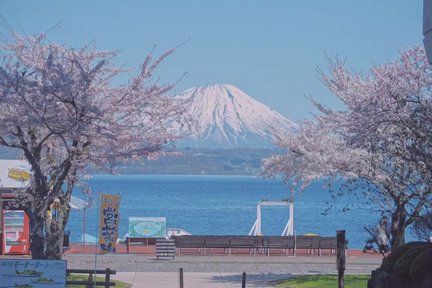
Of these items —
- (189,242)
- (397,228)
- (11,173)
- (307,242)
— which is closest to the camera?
(397,228)

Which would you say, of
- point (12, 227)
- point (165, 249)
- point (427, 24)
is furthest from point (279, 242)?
point (427, 24)

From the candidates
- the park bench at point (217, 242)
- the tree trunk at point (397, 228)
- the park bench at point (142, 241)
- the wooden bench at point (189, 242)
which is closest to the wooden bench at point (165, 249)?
the wooden bench at point (189, 242)

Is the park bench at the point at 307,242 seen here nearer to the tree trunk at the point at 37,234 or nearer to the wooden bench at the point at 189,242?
the wooden bench at the point at 189,242

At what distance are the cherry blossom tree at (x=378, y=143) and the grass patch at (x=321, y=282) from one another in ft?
5.49

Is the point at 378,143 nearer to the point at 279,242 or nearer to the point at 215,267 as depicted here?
the point at 215,267

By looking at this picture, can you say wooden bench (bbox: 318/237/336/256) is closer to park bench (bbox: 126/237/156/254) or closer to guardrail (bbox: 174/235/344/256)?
guardrail (bbox: 174/235/344/256)

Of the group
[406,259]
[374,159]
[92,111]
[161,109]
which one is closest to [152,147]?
[161,109]

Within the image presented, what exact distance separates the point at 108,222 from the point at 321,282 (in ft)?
28.3

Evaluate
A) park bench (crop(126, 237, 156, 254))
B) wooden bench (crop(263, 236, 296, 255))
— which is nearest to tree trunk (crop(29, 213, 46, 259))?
wooden bench (crop(263, 236, 296, 255))

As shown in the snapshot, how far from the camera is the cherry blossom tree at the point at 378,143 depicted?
1664cm

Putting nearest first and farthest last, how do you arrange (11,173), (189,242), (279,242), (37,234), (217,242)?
(37,234)
(11,173)
(279,242)
(189,242)
(217,242)

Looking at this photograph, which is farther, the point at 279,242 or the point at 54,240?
the point at 279,242

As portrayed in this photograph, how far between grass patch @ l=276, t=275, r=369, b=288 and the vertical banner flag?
724 cm

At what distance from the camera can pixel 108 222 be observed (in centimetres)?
1917
